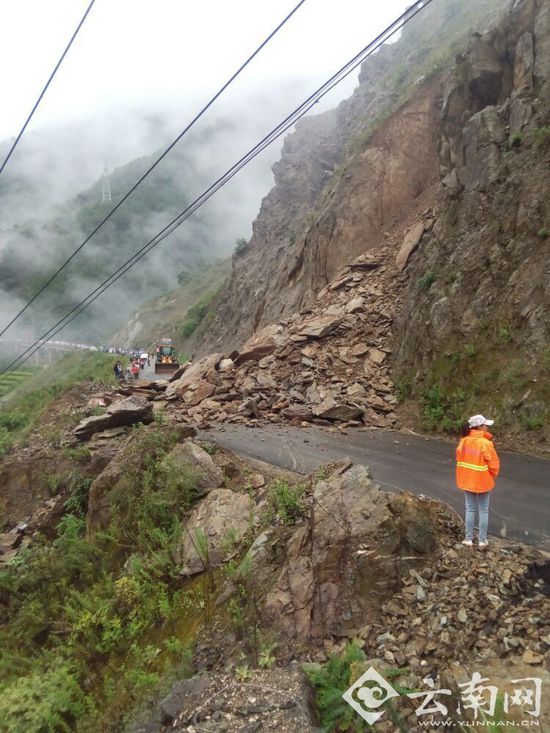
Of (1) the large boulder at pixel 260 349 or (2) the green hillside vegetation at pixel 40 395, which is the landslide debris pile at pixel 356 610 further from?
(2) the green hillside vegetation at pixel 40 395

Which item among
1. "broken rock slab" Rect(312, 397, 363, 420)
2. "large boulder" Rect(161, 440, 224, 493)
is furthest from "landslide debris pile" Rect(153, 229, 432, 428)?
"large boulder" Rect(161, 440, 224, 493)

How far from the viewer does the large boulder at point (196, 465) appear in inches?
329

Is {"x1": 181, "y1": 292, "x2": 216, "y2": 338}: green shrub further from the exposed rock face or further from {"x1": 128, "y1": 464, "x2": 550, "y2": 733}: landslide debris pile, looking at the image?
the exposed rock face

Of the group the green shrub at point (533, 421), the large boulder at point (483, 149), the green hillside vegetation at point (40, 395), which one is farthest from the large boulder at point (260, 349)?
the green shrub at point (533, 421)

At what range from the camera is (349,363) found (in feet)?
51.8

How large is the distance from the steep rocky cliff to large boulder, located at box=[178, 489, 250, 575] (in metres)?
6.51

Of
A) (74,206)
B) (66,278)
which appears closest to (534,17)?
(66,278)

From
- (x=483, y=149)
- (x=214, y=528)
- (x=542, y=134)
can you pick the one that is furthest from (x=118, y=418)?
(x=542, y=134)

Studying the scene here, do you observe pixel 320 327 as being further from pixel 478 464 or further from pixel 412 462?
pixel 478 464

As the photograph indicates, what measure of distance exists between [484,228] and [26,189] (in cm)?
16720

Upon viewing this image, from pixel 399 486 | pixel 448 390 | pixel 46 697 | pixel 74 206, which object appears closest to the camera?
pixel 46 697

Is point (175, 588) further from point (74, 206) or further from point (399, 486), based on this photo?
point (74, 206)

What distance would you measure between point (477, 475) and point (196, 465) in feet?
16.7

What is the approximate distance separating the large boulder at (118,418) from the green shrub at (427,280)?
30.4 feet
